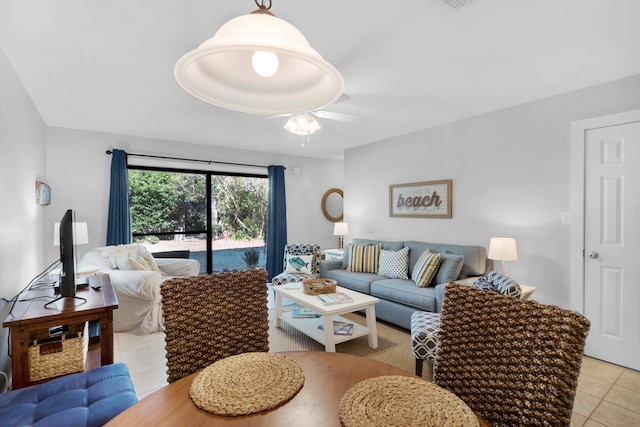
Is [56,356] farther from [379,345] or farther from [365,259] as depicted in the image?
[365,259]

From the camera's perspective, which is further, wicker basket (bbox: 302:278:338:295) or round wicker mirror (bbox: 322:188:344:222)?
round wicker mirror (bbox: 322:188:344:222)

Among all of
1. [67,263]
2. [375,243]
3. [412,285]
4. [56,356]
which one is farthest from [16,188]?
[375,243]

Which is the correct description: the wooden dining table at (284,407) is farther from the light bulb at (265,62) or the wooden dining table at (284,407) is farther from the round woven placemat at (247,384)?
the light bulb at (265,62)

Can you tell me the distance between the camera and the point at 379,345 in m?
3.04

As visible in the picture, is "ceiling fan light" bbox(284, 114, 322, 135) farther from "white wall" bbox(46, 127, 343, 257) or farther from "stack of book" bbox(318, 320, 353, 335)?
"white wall" bbox(46, 127, 343, 257)

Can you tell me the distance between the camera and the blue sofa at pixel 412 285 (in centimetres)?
324

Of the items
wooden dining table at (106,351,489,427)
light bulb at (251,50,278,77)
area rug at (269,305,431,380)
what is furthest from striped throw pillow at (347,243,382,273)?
light bulb at (251,50,278,77)

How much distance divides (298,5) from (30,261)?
3379mm

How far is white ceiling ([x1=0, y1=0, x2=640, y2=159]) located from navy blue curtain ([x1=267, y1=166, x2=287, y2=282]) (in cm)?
230

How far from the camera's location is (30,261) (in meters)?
3.05

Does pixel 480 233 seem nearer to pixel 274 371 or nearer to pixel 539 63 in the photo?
pixel 539 63

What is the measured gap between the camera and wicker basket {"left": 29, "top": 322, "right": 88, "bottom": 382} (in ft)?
5.98

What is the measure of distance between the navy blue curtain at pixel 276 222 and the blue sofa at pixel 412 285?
1.86 metres

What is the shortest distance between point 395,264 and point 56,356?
130 inches
